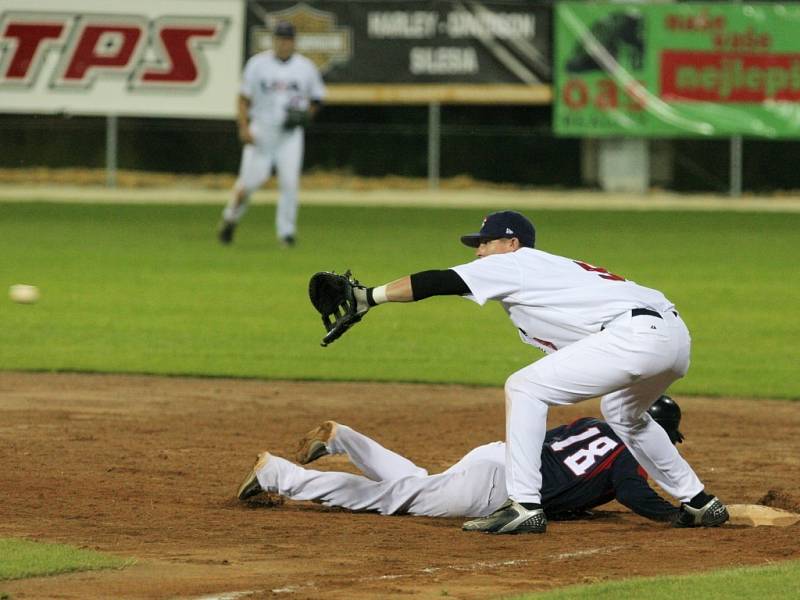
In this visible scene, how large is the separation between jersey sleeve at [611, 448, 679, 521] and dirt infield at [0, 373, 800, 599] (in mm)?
82

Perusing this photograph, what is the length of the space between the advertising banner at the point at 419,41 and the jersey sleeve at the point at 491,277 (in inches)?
822

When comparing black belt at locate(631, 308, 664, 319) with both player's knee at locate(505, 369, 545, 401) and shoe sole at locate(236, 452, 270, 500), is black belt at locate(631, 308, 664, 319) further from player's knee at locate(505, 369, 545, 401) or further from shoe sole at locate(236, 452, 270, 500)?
shoe sole at locate(236, 452, 270, 500)

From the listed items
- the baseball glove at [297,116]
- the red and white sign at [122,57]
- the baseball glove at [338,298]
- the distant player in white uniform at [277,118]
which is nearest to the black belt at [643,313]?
the baseball glove at [338,298]

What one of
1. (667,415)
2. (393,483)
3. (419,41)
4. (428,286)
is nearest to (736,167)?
(419,41)

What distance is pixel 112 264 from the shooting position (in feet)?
59.7

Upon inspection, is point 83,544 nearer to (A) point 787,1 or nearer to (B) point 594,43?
(B) point 594,43

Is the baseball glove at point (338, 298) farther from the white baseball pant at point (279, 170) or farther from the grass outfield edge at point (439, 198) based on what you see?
the grass outfield edge at point (439, 198)

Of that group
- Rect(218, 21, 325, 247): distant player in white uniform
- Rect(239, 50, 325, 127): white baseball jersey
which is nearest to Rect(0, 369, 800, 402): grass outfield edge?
Rect(218, 21, 325, 247): distant player in white uniform

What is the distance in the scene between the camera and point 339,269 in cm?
1752

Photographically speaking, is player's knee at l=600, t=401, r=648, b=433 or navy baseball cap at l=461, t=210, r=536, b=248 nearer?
navy baseball cap at l=461, t=210, r=536, b=248

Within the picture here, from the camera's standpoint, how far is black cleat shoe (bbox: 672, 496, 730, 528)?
23.2ft

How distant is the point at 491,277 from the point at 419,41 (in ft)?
69.8

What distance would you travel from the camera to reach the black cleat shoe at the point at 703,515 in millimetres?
7074

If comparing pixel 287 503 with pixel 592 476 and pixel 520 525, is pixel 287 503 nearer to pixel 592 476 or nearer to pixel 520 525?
Result: pixel 520 525
